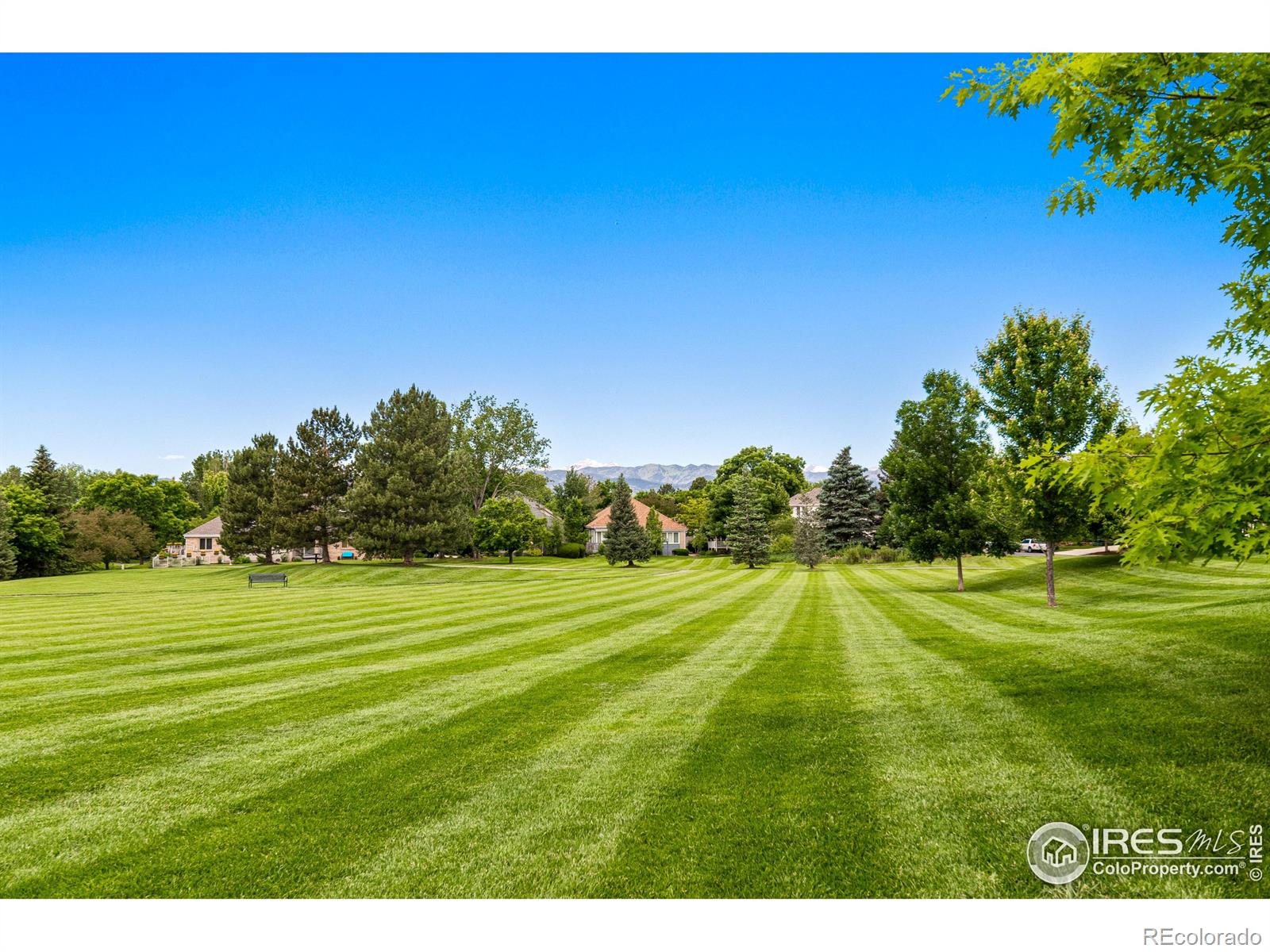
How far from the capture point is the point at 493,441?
197 ft

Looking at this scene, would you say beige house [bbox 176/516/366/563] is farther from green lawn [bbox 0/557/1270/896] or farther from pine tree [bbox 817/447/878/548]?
green lawn [bbox 0/557/1270/896]

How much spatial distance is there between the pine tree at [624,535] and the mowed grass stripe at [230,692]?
119ft

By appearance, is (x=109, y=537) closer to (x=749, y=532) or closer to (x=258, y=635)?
(x=258, y=635)

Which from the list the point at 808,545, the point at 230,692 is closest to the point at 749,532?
the point at 808,545

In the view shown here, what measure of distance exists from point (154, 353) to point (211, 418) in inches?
161

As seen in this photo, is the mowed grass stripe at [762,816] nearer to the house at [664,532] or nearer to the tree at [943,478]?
the tree at [943,478]

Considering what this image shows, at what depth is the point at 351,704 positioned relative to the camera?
23.3 ft

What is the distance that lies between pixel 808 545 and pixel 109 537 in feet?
197

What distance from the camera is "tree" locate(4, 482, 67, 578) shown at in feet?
149

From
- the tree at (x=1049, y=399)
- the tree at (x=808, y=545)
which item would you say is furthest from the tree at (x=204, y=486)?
the tree at (x=1049, y=399)

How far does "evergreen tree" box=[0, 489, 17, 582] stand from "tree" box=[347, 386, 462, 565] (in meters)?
22.1

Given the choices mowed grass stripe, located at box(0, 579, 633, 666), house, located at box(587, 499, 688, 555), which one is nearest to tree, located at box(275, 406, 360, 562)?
mowed grass stripe, located at box(0, 579, 633, 666)

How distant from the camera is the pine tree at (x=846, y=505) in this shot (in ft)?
176

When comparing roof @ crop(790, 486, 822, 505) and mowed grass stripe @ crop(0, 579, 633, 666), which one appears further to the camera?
roof @ crop(790, 486, 822, 505)
